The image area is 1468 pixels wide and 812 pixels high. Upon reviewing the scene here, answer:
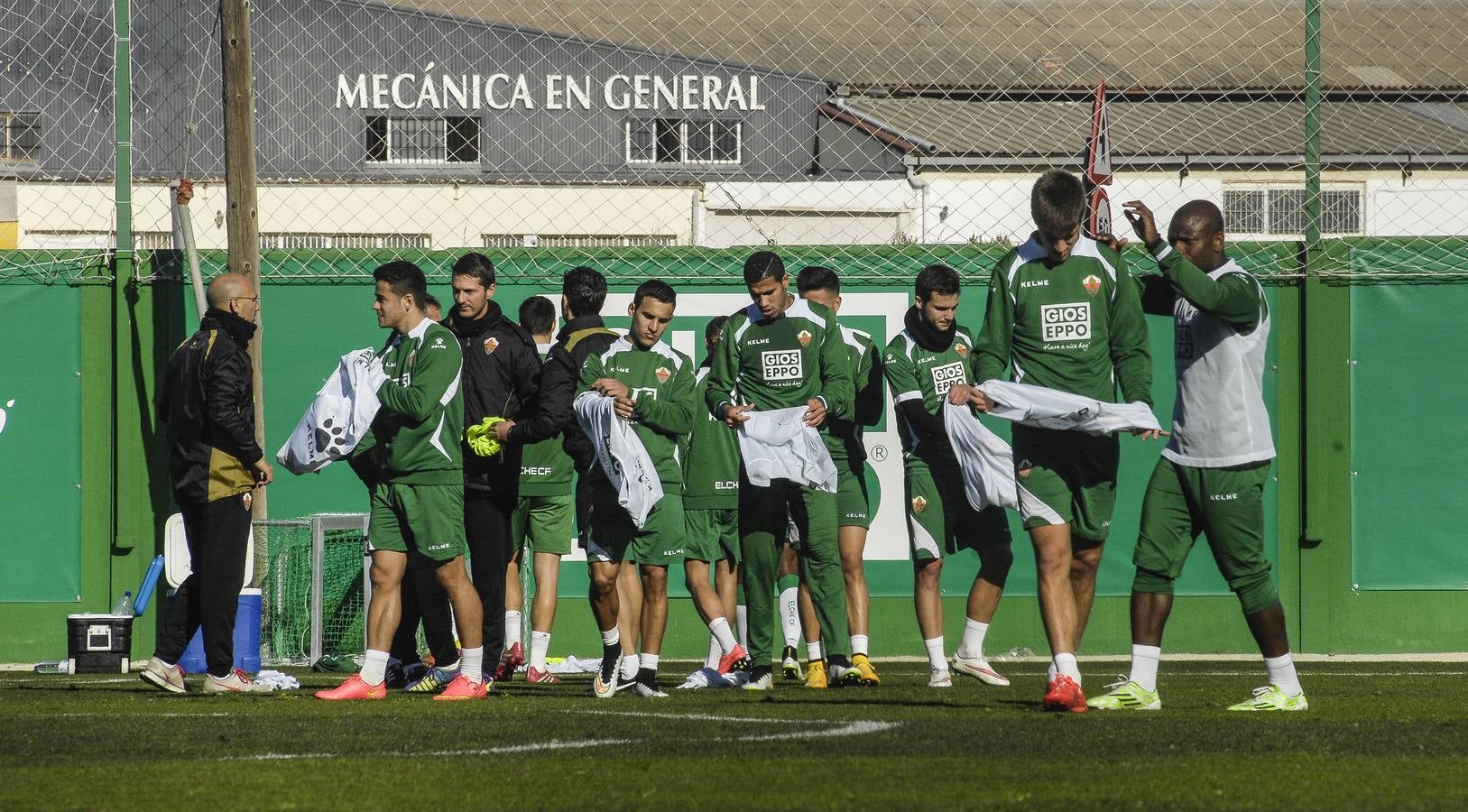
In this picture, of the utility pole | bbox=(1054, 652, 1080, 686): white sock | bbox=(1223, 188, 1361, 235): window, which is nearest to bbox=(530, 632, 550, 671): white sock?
the utility pole

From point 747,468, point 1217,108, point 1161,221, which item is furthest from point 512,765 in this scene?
point 1161,221

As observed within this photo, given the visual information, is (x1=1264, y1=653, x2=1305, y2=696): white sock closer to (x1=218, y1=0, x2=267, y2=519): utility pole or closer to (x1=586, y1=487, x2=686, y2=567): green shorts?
(x1=586, y1=487, x2=686, y2=567): green shorts

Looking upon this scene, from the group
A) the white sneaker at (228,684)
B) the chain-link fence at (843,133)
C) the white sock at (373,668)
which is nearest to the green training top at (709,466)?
the white sock at (373,668)

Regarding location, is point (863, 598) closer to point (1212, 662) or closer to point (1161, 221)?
point (1212, 662)

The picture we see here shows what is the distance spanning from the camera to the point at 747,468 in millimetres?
8977

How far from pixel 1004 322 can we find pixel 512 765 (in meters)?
2.95

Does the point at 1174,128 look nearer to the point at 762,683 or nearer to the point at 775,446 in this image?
the point at 775,446

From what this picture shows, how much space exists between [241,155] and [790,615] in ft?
16.3

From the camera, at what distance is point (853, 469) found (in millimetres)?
9656

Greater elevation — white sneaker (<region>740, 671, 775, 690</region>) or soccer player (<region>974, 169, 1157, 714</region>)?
soccer player (<region>974, 169, 1157, 714</region>)

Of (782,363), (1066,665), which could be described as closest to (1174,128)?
(782,363)

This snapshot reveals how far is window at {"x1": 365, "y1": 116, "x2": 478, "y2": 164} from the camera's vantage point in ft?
110

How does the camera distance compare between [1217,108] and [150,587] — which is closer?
[150,587]

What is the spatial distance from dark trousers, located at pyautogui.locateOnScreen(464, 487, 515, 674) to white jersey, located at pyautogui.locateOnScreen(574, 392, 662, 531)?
1.96 feet
